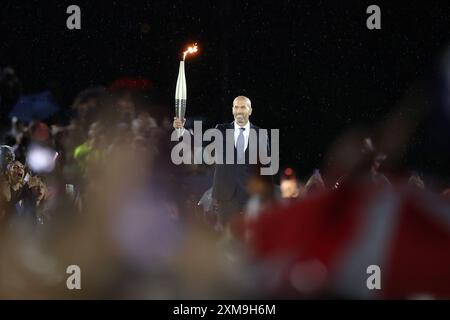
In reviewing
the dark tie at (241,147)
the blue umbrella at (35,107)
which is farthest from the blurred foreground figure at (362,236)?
the blue umbrella at (35,107)

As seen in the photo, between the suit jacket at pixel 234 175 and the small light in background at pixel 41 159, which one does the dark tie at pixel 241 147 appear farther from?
the small light in background at pixel 41 159

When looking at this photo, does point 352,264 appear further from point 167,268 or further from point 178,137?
point 178,137

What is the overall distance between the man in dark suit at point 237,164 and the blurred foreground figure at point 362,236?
2.09m

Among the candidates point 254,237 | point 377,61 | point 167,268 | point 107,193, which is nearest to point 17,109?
point 107,193

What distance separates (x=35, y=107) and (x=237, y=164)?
182cm

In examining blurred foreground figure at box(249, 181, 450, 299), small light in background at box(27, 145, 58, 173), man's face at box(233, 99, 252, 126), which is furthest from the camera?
small light in background at box(27, 145, 58, 173)

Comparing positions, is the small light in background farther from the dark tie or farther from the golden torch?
the dark tie

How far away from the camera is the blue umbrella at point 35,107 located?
15.4ft

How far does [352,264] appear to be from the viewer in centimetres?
151

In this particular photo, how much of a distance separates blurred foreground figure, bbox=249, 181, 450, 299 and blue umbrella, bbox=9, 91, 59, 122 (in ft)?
11.4

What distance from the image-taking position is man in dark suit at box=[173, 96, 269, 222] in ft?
12.0

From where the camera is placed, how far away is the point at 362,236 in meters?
1.56

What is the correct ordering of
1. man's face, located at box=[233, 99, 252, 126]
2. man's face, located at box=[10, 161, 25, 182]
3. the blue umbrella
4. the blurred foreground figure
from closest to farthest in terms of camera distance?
the blurred foreground figure, man's face, located at box=[233, 99, 252, 126], man's face, located at box=[10, 161, 25, 182], the blue umbrella

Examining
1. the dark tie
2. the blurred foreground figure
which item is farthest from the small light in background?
the blurred foreground figure
